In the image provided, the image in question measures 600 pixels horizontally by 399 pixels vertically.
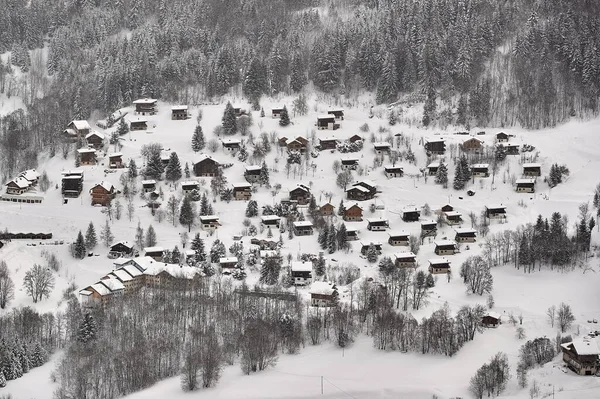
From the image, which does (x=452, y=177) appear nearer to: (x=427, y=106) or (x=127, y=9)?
(x=427, y=106)

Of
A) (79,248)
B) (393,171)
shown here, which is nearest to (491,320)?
(393,171)

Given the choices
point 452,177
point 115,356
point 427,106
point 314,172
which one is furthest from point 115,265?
point 427,106

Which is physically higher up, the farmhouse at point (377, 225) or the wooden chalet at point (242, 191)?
the wooden chalet at point (242, 191)

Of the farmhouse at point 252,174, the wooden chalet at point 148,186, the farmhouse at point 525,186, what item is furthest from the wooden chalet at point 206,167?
the farmhouse at point 525,186

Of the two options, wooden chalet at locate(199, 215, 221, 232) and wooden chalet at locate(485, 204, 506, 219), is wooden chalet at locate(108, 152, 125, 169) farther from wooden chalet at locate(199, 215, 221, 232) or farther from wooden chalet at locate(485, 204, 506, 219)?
wooden chalet at locate(485, 204, 506, 219)

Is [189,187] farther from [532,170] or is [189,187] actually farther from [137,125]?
A: [532,170]

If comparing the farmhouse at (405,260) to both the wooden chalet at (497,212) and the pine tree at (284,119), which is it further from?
the pine tree at (284,119)

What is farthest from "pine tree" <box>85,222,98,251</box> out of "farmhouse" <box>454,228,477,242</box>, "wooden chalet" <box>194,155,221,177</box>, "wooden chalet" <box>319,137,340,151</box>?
"farmhouse" <box>454,228,477,242</box>
